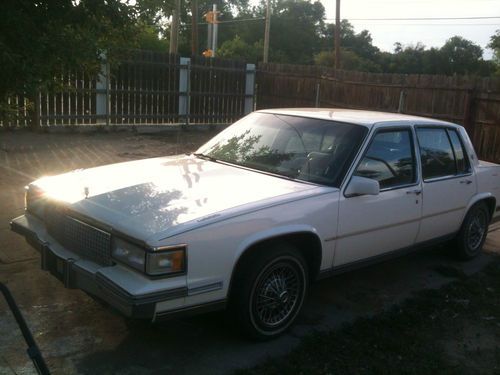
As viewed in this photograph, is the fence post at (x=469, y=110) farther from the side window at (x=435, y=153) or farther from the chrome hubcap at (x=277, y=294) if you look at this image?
the chrome hubcap at (x=277, y=294)

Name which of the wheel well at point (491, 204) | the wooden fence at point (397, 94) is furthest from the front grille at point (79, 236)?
the wooden fence at point (397, 94)

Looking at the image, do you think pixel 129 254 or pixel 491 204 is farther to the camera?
pixel 491 204

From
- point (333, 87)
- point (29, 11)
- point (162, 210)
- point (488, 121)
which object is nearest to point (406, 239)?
point (162, 210)

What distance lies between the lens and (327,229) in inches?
163

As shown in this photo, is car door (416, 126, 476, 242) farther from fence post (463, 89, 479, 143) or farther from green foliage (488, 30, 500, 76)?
green foliage (488, 30, 500, 76)

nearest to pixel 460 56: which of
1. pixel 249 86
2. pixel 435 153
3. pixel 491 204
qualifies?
pixel 249 86

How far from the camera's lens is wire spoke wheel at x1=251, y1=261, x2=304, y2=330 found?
12.5 feet

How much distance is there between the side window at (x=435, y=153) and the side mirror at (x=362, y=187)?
109cm

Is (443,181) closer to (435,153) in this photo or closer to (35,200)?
(435,153)

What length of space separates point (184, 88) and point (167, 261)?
13.4m

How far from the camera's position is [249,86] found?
58.9ft

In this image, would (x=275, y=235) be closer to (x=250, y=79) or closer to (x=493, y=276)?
(x=493, y=276)

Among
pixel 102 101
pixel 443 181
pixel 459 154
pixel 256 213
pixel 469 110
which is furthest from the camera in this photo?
pixel 102 101

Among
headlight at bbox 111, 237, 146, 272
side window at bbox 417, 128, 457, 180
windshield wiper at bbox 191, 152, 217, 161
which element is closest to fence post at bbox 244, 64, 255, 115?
side window at bbox 417, 128, 457, 180
